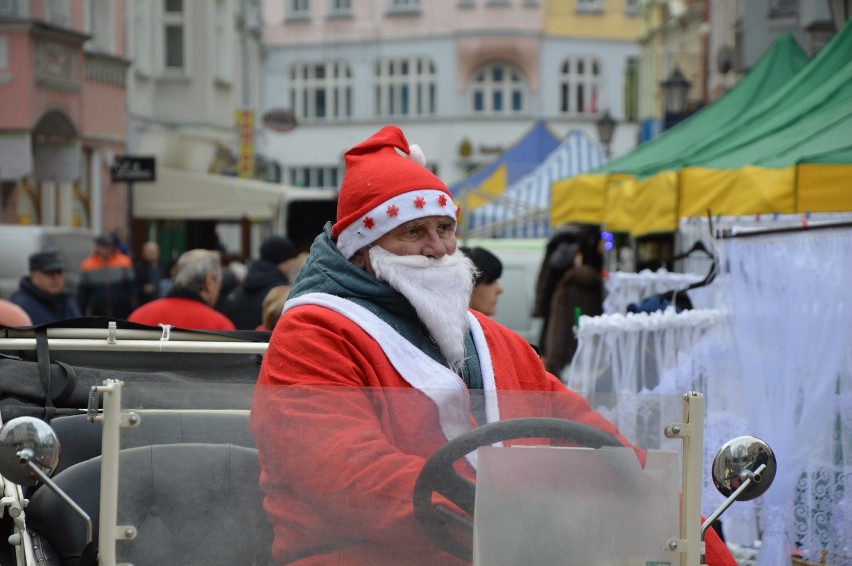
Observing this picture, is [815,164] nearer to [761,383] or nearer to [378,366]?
[761,383]

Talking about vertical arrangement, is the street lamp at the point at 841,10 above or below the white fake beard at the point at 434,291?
above

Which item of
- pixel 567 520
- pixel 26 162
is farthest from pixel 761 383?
pixel 26 162

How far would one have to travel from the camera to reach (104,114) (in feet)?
82.4

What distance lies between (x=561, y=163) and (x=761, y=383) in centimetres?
1530

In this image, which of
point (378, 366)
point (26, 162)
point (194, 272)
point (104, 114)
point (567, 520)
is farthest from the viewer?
point (104, 114)

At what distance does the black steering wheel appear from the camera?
2.54 metres

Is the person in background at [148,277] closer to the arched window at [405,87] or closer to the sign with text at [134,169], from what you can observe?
the sign with text at [134,169]

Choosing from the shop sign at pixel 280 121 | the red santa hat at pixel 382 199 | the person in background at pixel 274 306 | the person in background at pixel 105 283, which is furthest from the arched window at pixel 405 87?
the red santa hat at pixel 382 199

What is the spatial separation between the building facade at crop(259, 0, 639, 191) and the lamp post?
32067 millimetres

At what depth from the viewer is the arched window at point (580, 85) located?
53847 mm

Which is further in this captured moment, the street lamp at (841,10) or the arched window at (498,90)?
the arched window at (498,90)

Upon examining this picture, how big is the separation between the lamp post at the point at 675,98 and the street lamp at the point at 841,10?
24.0 feet

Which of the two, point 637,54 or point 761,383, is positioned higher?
point 637,54

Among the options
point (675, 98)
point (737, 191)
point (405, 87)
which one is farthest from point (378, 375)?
point (405, 87)
